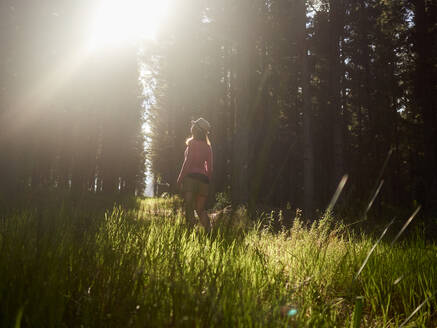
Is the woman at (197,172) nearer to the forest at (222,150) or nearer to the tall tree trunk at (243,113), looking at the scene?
the forest at (222,150)

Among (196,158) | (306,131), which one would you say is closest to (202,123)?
(196,158)

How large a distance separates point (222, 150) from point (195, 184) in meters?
13.3

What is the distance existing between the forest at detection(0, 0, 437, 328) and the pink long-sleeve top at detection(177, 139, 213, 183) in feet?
2.59

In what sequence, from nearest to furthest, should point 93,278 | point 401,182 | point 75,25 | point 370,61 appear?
point 93,278 < point 75,25 < point 370,61 < point 401,182

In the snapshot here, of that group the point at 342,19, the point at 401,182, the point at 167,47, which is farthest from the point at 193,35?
the point at 401,182

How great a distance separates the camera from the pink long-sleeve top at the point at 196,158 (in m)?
6.11

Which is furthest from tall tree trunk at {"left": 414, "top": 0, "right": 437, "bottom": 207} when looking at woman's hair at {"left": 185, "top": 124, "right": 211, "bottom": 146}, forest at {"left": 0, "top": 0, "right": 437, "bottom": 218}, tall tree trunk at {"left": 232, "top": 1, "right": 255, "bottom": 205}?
woman's hair at {"left": 185, "top": 124, "right": 211, "bottom": 146}

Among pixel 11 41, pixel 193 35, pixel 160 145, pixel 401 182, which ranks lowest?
pixel 401 182

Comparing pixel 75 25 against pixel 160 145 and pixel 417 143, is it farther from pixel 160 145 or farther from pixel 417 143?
pixel 417 143

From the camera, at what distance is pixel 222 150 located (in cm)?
1931

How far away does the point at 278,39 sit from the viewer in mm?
15039

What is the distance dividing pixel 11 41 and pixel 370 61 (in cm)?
2204

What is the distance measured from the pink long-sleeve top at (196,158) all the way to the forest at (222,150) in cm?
79

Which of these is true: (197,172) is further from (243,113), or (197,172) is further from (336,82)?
Answer: (336,82)
